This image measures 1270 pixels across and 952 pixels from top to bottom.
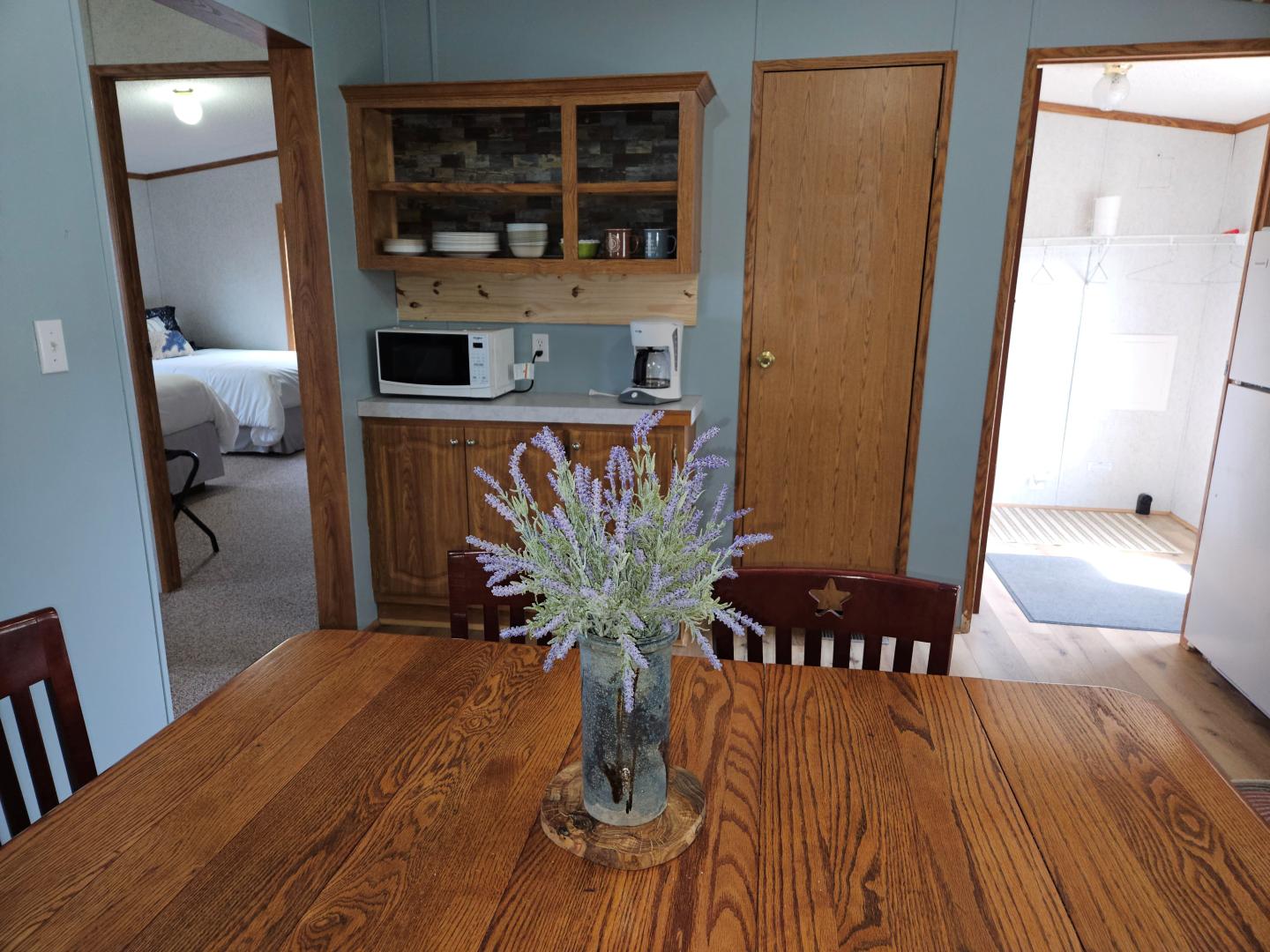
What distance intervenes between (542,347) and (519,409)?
478 mm

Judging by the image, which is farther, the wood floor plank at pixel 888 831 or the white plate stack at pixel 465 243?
the white plate stack at pixel 465 243

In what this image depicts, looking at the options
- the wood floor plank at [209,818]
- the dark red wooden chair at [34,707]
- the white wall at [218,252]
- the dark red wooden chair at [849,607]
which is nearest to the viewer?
the wood floor plank at [209,818]

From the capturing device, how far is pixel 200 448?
5223mm

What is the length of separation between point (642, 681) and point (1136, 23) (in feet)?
10.1

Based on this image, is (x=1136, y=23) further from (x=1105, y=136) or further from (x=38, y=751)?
(x=38, y=751)

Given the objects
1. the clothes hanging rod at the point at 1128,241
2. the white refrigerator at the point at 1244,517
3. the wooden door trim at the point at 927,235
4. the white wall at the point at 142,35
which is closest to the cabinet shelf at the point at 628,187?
the wooden door trim at the point at 927,235

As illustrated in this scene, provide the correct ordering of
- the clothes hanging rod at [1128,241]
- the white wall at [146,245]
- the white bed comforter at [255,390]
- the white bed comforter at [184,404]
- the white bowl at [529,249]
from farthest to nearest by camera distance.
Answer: the white wall at [146,245]
the white bed comforter at [255,390]
the white bed comforter at [184,404]
the clothes hanging rod at [1128,241]
the white bowl at [529,249]

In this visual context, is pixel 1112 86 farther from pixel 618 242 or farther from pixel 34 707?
pixel 34 707

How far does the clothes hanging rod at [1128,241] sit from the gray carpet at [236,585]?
4.39 m

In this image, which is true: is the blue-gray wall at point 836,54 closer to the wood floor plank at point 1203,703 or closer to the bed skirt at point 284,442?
the wood floor plank at point 1203,703

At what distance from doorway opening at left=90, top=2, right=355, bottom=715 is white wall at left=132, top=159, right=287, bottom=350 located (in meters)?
0.02

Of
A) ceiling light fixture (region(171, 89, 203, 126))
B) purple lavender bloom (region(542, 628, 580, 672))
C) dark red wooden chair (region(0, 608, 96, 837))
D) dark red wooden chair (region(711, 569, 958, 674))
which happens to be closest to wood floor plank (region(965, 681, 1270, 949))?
dark red wooden chair (region(711, 569, 958, 674))

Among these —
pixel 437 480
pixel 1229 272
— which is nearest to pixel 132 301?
pixel 437 480

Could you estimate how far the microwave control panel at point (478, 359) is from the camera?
3086mm
